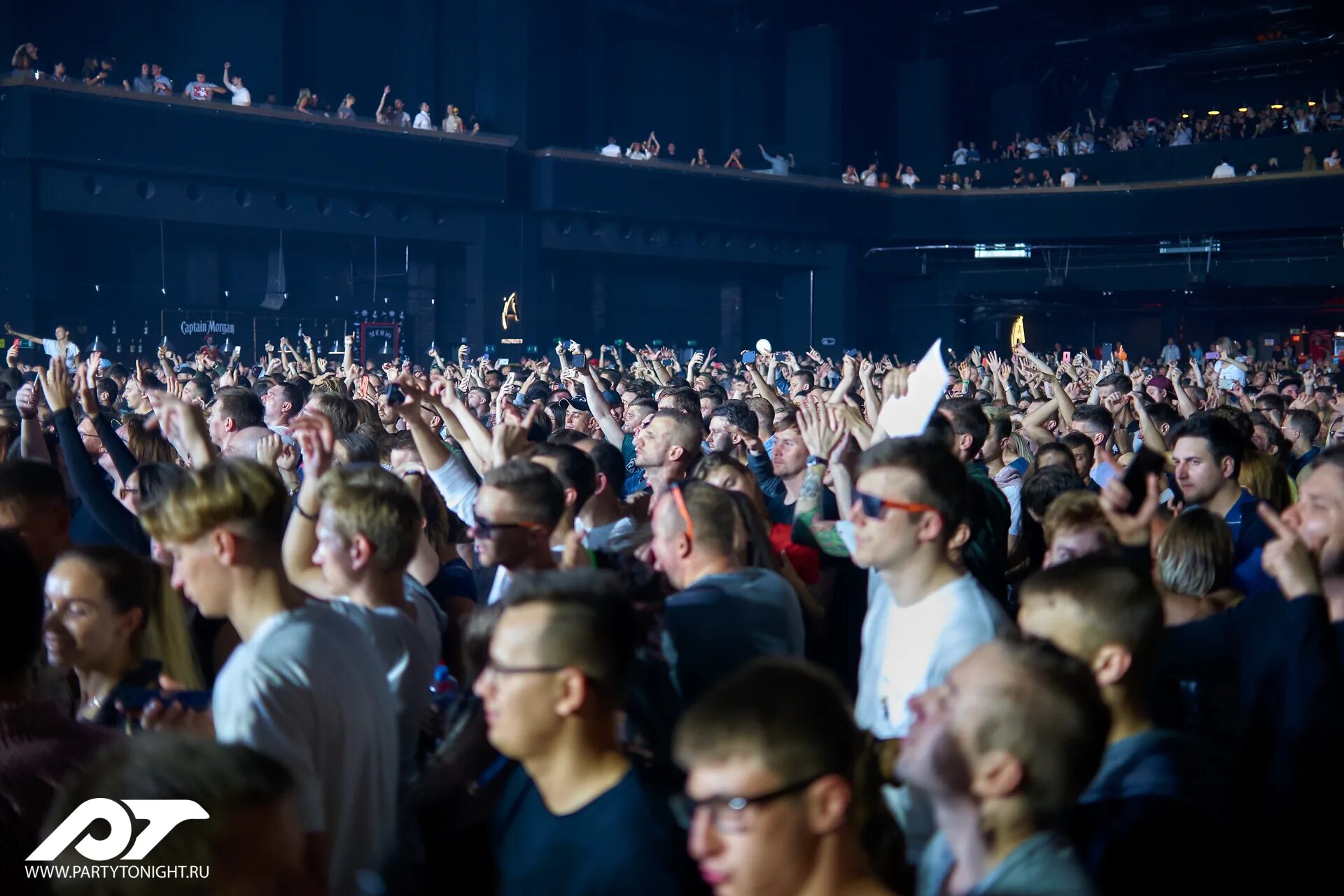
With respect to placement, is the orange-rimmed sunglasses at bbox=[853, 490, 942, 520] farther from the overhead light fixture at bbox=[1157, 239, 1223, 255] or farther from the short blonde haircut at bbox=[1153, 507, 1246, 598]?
the overhead light fixture at bbox=[1157, 239, 1223, 255]

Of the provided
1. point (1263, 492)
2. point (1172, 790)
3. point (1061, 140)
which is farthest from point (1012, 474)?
point (1061, 140)

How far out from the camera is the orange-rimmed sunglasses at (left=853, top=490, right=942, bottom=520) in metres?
3.07

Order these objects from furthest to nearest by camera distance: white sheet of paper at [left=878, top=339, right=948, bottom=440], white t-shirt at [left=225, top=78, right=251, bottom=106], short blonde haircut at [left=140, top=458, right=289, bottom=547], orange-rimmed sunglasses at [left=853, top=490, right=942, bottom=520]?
white t-shirt at [left=225, top=78, right=251, bottom=106] < white sheet of paper at [left=878, top=339, right=948, bottom=440] < orange-rimmed sunglasses at [left=853, top=490, right=942, bottom=520] < short blonde haircut at [left=140, top=458, right=289, bottom=547]

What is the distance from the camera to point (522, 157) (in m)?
23.0

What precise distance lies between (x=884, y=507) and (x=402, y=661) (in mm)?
1197

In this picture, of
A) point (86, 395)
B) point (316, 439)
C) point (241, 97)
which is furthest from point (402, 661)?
point (241, 97)

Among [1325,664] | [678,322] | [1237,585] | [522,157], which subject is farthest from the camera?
[678,322]

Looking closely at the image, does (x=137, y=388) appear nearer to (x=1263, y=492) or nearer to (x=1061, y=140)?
(x=1263, y=492)

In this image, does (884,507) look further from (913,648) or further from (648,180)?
(648,180)

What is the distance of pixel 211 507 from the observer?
2.52 metres

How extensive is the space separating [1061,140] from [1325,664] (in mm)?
28384

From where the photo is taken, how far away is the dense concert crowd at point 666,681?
184 centimetres

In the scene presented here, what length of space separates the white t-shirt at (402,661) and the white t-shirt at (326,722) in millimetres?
342

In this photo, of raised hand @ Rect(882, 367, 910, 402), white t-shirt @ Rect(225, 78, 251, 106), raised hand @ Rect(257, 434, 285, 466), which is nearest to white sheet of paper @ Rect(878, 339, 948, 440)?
raised hand @ Rect(882, 367, 910, 402)
